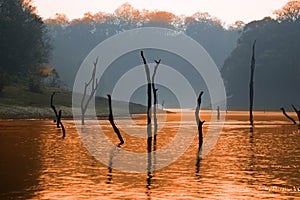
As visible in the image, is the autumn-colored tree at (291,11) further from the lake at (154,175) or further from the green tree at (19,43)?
the lake at (154,175)

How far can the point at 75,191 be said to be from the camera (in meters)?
24.7

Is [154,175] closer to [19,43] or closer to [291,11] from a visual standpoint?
[19,43]

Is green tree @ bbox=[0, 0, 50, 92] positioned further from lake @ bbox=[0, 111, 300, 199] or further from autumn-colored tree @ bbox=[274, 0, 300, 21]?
autumn-colored tree @ bbox=[274, 0, 300, 21]

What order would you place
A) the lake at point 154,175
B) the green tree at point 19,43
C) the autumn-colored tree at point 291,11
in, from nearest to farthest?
the lake at point 154,175, the green tree at point 19,43, the autumn-colored tree at point 291,11

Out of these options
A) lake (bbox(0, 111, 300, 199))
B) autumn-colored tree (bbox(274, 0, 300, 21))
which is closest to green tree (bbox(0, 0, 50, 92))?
lake (bbox(0, 111, 300, 199))

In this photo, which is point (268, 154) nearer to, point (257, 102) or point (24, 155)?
point (24, 155)

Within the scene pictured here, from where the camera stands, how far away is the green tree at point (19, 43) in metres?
118

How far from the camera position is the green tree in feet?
387

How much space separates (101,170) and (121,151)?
35.9 ft

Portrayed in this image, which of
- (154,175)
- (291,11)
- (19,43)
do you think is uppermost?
(291,11)

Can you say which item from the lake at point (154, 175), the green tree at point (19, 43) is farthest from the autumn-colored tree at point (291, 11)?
the lake at point (154, 175)

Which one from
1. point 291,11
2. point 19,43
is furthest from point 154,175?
point 291,11

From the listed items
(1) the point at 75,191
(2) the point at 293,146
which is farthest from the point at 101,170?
(2) the point at 293,146

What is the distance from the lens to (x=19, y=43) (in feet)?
397
